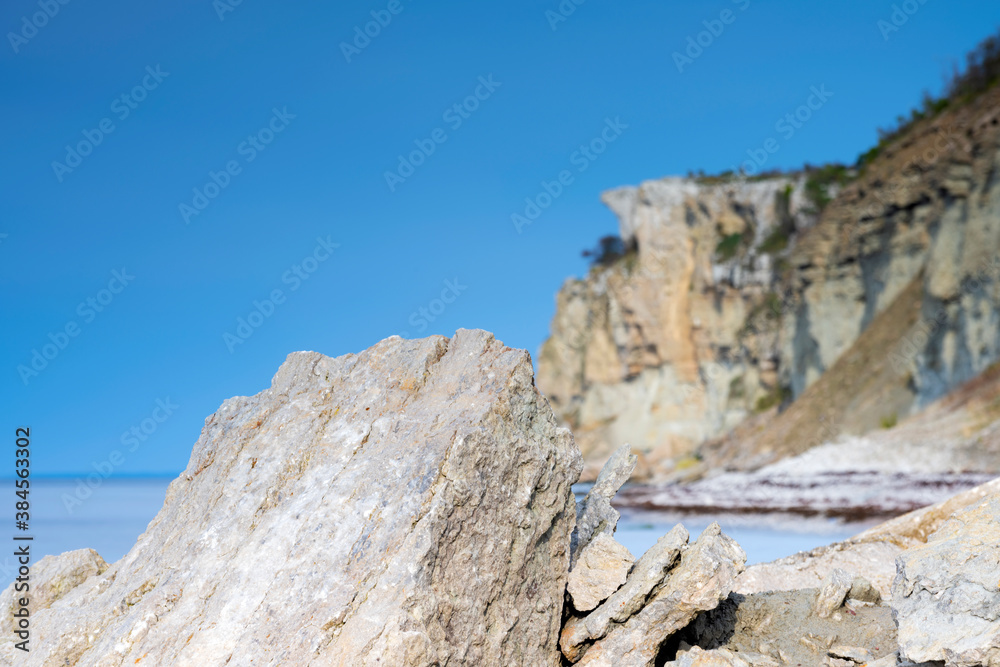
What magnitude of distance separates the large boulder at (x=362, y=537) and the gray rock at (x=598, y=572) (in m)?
0.21

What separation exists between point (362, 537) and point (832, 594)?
3.92 metres

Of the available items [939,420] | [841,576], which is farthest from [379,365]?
[939,420]

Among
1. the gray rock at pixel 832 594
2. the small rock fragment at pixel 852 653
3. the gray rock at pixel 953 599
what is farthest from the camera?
the gray rock at pixel 832 594

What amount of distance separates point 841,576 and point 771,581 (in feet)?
3.83

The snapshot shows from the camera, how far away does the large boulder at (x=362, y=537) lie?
4660mm

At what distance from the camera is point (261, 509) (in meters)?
5.34

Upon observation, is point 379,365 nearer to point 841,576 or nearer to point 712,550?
point 712,550

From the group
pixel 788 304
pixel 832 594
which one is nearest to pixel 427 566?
pixel 832 594

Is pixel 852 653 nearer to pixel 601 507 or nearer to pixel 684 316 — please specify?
pixel 601 507

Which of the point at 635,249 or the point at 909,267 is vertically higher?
the point at 635,249

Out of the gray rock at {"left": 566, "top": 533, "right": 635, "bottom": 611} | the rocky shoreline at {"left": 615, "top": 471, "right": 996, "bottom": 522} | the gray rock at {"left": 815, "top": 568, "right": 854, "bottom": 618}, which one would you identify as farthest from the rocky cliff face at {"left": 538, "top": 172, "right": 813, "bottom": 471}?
the gray rock at {"left": 566, "top": 533, "right": 635, "bottom": 611}

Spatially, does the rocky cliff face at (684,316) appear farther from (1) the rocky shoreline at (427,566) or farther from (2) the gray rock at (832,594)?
(1) the rocky shoreline at (427,566)

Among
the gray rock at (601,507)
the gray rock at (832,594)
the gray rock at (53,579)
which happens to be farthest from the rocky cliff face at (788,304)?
the gray rock at (53,579)

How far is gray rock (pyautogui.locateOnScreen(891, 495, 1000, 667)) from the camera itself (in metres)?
4.60
